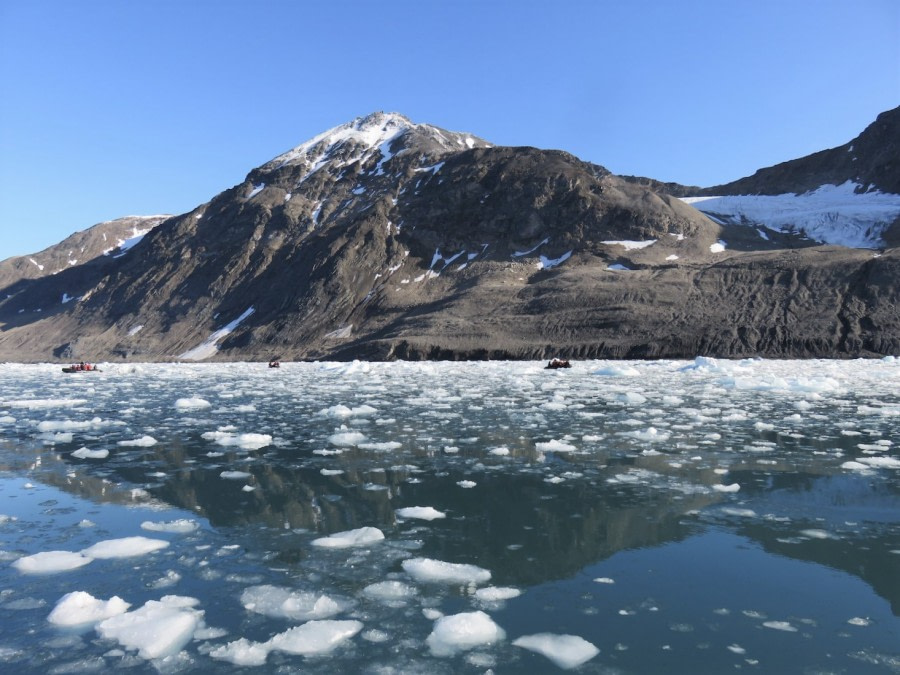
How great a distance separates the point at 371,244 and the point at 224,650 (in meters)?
88.3

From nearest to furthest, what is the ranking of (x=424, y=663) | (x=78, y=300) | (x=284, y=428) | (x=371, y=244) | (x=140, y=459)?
(x=424, y=663)
(x=140, y=459)
(x=284, y=428)
(x=371, y=244)
(x=78, y=300)

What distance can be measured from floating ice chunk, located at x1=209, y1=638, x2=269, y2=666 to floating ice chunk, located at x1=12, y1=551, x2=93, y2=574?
9.14 ft

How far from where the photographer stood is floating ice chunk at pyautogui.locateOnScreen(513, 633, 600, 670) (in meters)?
4.51

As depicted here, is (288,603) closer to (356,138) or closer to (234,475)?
(234,475)

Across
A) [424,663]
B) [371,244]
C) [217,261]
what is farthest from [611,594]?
[217,261]

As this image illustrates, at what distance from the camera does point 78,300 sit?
112562mm

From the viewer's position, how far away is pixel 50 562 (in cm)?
650

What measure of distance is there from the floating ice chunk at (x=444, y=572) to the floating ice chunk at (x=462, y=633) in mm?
857

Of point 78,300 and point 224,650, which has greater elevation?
point 78,300

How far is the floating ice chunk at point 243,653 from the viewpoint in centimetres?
454

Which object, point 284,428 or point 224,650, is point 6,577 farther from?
point 284,428

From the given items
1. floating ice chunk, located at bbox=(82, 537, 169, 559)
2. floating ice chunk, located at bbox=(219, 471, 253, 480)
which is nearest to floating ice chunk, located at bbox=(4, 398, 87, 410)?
floating ice chunk, located at bbox=(219, 471, 253, 480)

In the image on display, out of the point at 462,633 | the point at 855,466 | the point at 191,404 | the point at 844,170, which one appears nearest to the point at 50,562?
the point at 462,633

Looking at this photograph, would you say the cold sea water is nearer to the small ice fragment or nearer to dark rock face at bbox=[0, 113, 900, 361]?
the small ice fragment
